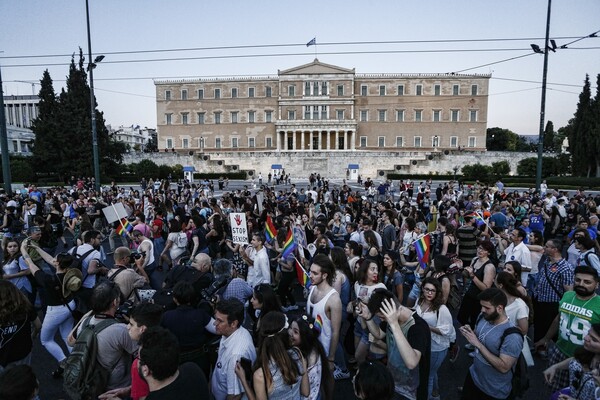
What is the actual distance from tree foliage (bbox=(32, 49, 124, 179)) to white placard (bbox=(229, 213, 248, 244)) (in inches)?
1334

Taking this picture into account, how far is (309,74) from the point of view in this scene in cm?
5934

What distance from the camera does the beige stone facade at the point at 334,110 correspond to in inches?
2325

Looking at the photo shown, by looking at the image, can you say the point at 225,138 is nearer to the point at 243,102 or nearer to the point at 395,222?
the point at 243,102

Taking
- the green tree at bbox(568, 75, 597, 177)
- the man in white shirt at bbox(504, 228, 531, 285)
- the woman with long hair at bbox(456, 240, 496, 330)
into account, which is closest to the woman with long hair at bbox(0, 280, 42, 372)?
the woman with long hair at bbox(456, 240, 496, 330)

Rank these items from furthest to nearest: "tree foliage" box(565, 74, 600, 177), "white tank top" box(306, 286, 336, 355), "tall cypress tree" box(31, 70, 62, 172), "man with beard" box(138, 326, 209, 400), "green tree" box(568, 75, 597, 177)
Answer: "tall cypress tree" box(31, 70, 62, 172), "green tree" box(568, 75, 597, 177), "tree foliage" box(565, 74, 600, 177), "white tank top" box(306, 286, 336, 355), "man with beard" box(138, 326, 209, 400)

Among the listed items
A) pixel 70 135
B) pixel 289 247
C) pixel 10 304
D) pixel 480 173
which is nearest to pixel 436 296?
pixel 289 247

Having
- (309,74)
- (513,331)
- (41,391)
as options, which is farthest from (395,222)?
(309,74)

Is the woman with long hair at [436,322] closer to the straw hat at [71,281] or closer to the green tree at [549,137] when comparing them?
the straw hat at [71,281]

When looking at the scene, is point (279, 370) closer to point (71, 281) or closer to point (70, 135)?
point (71, 281)

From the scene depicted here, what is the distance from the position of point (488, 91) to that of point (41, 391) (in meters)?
65.5

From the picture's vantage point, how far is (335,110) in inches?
2360

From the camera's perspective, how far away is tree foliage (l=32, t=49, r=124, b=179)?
3519 cm

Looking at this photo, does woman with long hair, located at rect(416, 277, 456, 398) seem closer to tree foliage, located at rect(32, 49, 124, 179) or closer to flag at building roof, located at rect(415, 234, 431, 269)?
flag at building roof, located at rect(415, 234, 431, 269)

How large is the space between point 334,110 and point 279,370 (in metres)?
59.6
